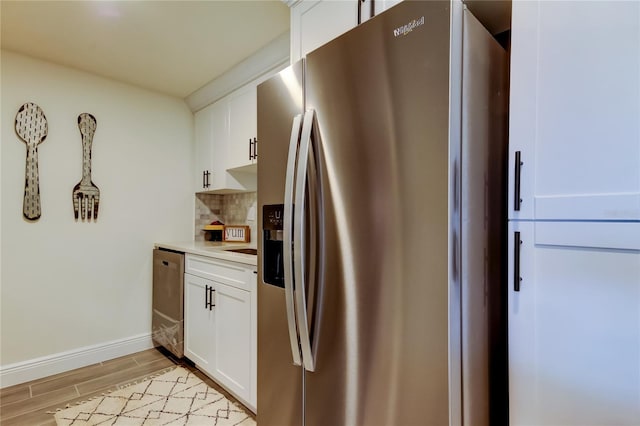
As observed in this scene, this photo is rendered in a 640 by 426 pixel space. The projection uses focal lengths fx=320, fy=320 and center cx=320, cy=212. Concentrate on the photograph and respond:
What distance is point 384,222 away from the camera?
0.86 meters

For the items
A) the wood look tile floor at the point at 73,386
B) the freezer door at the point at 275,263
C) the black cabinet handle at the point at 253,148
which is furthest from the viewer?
the black cabinet handle at the point at 253,148

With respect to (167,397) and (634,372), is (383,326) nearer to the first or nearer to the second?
(634,372)

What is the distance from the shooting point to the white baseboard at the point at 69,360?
2205mm

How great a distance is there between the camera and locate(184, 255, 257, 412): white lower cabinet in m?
1.75

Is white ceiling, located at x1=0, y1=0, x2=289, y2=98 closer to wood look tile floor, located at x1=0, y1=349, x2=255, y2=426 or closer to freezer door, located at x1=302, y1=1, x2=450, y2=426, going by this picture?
freezer door, located at x1=302, y1=1, x2=450, y2=426

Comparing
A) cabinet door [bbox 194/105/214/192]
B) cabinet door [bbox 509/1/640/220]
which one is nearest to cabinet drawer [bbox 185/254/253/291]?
cabinet door [bbox 194/105/214/192]

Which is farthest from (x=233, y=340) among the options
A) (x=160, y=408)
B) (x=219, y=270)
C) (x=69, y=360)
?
(x=69, y=360)

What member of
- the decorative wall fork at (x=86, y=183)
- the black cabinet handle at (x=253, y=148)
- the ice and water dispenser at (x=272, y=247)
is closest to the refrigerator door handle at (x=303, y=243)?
the ice and water dispenser at (x=272, y=247)

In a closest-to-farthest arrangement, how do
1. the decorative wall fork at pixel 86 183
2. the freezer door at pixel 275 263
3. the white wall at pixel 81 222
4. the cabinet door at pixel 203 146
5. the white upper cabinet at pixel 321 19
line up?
the freezer door at pixel 275 263 → the white upper cabinet at pixel 321 19 → the white wall at pixel 81 222 → the decorative wall fork at pixel 86 183 → the cabinet door at pixel 203 146

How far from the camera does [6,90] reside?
2.21 meters

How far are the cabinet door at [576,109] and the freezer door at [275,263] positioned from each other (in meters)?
0.69

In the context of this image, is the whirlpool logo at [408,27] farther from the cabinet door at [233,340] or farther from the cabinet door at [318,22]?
the cabinet door at [233,340]

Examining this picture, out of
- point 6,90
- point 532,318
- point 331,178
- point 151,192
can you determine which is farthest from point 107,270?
point 532,318

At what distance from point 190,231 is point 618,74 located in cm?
314
